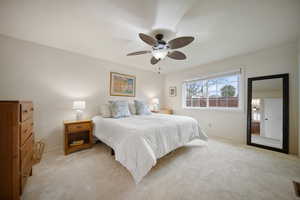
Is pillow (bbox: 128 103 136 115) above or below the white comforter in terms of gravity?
above

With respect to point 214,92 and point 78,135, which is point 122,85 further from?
point 214,92

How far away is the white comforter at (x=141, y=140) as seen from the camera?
151cm

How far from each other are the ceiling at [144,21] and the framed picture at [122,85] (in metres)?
1.17

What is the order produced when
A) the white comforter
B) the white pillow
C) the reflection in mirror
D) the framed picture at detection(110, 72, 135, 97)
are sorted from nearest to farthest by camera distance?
the white comforter, the reflection in mirror, the white pillow, the framed picture at detection(110, 72, 135, 97)

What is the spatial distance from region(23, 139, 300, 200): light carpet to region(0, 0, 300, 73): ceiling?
233 centimetres

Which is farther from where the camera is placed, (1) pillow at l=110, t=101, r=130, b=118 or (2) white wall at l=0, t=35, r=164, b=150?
(1) pillow at l=110, t=101, r=130, b=118

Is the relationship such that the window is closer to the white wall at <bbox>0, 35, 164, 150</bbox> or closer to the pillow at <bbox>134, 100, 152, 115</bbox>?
the pillow at <bbox>134, 100, 152, 115</bbox>

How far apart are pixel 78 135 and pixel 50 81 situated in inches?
56.1

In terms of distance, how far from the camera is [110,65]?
11.3 ft

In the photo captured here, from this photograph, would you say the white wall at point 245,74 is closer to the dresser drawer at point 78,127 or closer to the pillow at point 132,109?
the pillow at point 132,109

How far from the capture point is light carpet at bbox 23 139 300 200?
1.33 m

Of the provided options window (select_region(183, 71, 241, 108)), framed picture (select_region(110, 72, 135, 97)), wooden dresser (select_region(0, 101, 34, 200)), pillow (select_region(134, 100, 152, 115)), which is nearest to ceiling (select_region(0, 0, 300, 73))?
window (select_region(183, 71, 241, 108))

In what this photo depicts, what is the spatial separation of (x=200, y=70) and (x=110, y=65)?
302 cm

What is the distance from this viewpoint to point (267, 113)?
2627 mm
